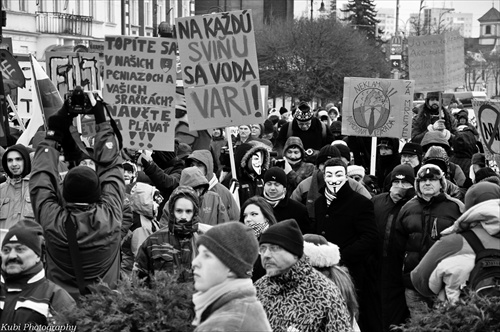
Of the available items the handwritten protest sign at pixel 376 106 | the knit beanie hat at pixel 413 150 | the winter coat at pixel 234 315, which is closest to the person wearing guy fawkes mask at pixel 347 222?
the knit beanie hat at pixel 413 150

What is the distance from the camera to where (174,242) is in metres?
7.36

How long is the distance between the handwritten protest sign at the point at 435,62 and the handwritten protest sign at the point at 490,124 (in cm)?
631

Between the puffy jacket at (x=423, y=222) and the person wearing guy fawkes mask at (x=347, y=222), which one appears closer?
the puffy jacket at (x=423, y=222)

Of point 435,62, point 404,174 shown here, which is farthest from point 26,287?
point 435,62

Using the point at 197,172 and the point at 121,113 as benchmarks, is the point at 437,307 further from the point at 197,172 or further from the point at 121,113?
the point at 121,113

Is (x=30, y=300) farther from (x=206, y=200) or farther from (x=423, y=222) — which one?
(x=423, y=222)

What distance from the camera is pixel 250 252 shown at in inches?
183

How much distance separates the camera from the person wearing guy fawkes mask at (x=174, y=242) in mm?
7258

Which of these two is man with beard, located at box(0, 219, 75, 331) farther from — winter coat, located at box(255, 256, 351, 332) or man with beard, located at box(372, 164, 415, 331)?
man with beard, located at box(372, 164, 415, 331)

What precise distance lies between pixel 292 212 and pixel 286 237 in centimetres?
351

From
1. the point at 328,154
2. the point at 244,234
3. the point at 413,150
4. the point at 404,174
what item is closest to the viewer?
the point at 244,234

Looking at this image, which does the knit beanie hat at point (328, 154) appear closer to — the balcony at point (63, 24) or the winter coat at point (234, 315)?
the winter coat at point (234, 315)

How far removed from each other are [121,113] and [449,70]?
9.00 m

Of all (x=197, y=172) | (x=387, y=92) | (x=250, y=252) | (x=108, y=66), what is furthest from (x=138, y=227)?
(x=387, y=92)
